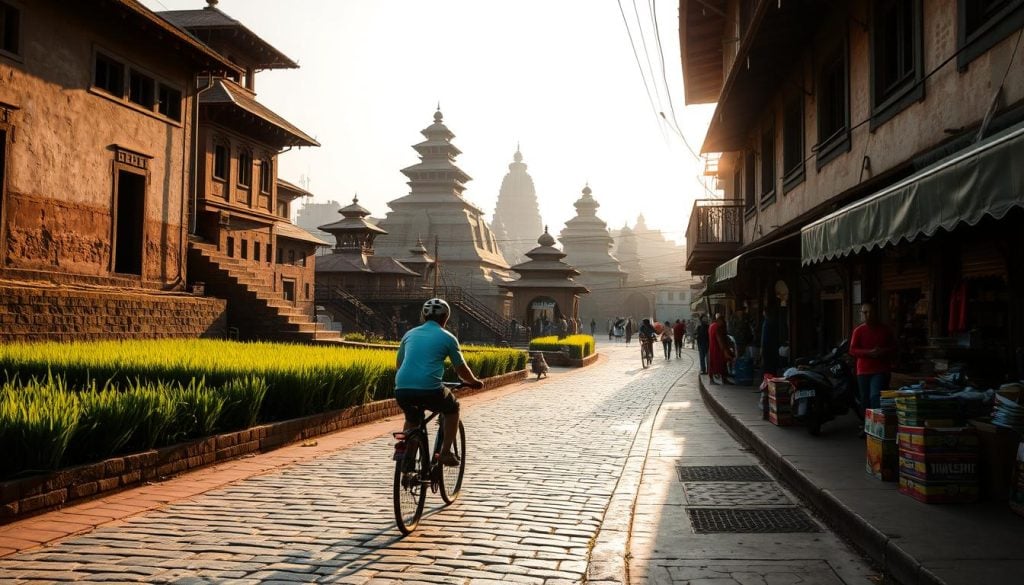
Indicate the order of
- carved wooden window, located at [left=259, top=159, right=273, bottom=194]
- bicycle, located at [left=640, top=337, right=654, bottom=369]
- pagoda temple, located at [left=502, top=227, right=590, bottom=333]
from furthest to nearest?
1. pagoda temple, located at [left=502, top=227, right=590, bottom=333]
2. carved wooden window, located at [left=259, top=159, right=273, bottom=194]
3. bicycle, located at [left=640, top=337, right=654, bottom=369]

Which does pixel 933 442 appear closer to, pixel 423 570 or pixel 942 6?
pixel 423 570

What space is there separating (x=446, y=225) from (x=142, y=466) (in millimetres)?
77091

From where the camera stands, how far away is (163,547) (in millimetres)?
5469

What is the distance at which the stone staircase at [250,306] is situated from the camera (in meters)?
22.3

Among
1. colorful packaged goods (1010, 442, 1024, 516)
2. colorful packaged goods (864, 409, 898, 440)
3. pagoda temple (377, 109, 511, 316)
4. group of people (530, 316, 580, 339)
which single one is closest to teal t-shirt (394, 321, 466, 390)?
colorful packaged goods (864, 409, 898, 440)

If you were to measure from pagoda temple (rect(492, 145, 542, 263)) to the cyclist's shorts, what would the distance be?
127 m

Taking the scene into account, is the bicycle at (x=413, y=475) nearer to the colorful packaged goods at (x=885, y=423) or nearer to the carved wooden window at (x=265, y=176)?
the colorful packaged goods at (x=885, y=423)

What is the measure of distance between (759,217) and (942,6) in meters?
12.4

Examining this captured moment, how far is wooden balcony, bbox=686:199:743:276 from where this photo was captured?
2362cm

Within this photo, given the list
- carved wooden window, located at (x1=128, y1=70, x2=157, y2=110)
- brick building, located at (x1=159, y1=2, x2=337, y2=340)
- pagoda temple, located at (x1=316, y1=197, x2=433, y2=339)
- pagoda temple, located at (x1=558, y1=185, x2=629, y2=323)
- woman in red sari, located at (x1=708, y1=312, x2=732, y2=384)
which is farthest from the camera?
pagoda temple, located at (x1=558, y1=185, x2=629, y2=323)

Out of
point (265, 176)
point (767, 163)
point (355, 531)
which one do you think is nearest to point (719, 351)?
point (767, 163)

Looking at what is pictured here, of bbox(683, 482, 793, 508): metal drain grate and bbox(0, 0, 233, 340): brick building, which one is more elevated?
bbox(0, 0, 233, 340): brick building

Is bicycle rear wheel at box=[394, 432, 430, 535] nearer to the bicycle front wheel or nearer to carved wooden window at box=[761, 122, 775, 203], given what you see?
the bicycle front wheel

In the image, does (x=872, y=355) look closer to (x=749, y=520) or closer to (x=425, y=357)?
(x=749, y=520)
